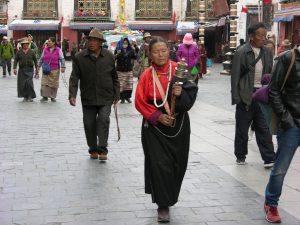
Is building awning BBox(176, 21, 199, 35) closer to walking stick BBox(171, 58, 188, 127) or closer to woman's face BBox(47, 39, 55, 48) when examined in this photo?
woman's face BBox(47, 39, 55, 48)

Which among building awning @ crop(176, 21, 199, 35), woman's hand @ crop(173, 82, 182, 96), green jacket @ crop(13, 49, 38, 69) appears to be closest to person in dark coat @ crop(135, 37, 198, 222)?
woman's hand @ crop(173, 82, 182, 96)

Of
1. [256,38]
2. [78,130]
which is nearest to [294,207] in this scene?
[256,38]

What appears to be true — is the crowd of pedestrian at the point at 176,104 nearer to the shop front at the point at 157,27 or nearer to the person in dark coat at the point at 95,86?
the person in dark coat at the point at 95,86

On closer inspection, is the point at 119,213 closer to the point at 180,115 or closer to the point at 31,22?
the point at 180,115

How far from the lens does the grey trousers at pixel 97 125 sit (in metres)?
7.84

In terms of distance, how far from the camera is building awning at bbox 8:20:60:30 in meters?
45.7

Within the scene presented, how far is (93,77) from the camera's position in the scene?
7875mm

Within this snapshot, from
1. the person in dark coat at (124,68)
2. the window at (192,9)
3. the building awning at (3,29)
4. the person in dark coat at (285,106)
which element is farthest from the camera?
the window at (192,9)

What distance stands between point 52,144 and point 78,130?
140 centimetres

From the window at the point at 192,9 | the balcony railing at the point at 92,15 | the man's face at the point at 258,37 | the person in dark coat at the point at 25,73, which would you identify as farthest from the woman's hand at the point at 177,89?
the balcony railing at the point at 92,15

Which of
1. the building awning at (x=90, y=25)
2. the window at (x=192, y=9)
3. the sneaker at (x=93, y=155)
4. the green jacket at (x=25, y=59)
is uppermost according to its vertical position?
the window at (x=192, y=9)

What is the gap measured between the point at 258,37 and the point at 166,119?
269cm

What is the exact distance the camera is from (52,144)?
9.12 metres

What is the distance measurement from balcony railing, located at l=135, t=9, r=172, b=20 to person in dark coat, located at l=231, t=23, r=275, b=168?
4042 centimetres
